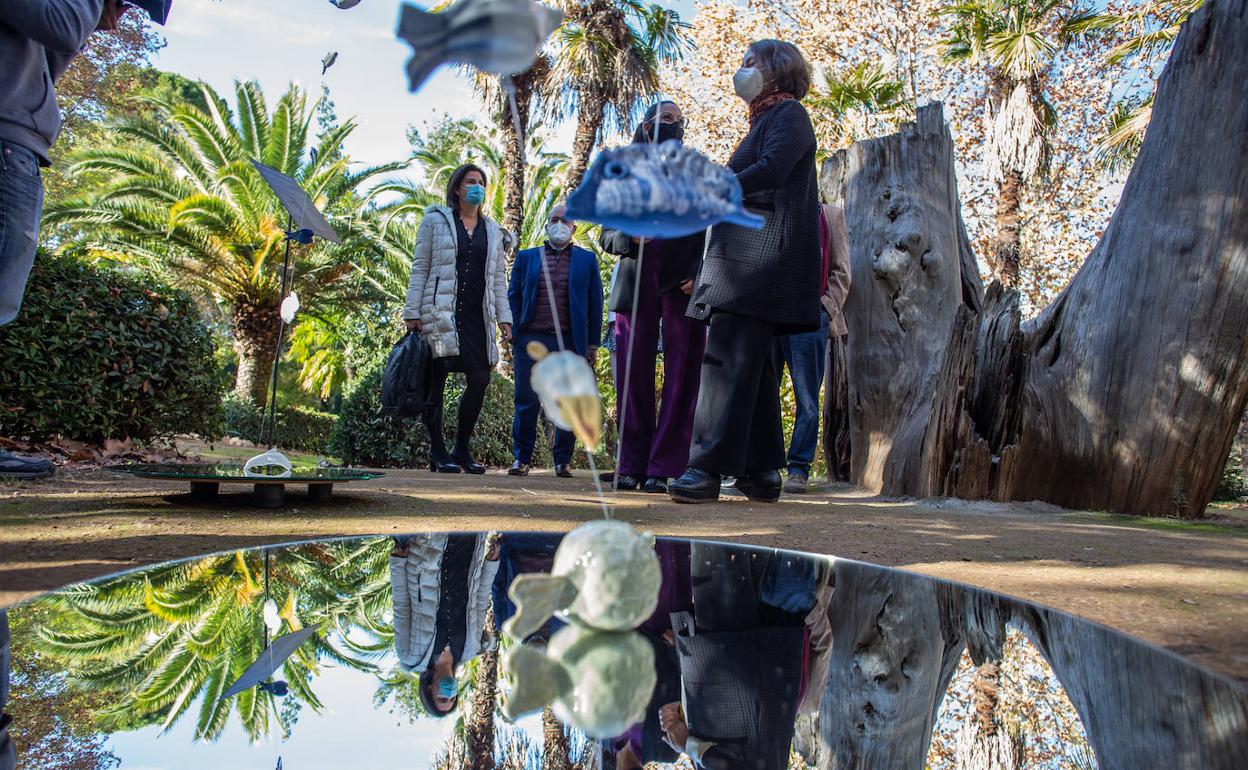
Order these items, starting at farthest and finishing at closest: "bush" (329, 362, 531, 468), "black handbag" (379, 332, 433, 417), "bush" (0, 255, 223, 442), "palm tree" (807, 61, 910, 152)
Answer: "palm tree" (807, 61, 910, 152) → "bush" (329, 362, 531, 468) → "black handbag" (379, 332, 433, 417) → "bush" (0, 255, 223, 442)

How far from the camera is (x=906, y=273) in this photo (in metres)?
6.29

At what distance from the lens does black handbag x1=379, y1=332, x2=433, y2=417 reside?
5828 mm

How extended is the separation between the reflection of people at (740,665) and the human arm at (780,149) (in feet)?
6.46

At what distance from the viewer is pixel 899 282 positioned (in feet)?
20.7

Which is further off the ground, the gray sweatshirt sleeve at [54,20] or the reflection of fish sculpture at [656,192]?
the gray sweatshirt sleeve at [54,20]

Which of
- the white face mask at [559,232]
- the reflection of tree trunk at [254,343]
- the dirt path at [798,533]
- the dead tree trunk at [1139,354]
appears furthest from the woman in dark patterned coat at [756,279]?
the reflection of tree trunk at [254,343]

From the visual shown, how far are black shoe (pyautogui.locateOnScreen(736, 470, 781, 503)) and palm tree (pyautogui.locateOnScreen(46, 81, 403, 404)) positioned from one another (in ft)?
36.5

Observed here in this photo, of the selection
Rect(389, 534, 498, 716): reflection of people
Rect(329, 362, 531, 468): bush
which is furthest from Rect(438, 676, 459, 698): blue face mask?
Rect(329, 362, 531, 468): bush

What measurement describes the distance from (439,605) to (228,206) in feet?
46.7

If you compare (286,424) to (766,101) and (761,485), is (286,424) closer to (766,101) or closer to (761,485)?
(761,485)

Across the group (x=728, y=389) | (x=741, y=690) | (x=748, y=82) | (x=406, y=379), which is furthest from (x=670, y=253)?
(x=741, y=690)

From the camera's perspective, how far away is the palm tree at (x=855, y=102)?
464 inches

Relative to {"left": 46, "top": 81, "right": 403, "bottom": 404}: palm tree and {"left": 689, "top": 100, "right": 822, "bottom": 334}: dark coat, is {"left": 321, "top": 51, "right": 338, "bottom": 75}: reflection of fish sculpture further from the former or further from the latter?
{"left": 46, "top": 81, "right": 403, "bottom": 404}: palm tree

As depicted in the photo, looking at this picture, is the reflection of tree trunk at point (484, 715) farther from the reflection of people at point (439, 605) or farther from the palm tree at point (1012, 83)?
the palm tree at point (1012, 83)
